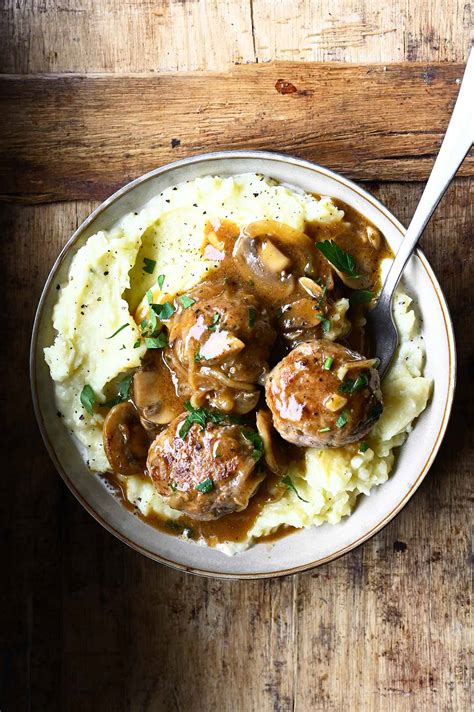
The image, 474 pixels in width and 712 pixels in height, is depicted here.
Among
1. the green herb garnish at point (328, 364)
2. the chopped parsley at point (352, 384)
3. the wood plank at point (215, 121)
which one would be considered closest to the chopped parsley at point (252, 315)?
the green herb garnish at point (328, 364)

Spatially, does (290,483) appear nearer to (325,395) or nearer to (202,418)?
(202,418)

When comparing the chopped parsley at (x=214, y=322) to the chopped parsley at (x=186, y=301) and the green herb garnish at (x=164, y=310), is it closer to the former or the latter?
the chopped parsley at (x=186, y=301)

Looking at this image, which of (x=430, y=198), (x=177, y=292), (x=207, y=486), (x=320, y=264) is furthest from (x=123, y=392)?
(x=430, y=198)

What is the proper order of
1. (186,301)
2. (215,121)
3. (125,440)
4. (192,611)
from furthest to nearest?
(192,611) → (215,121) → (125,440) → (186,301)

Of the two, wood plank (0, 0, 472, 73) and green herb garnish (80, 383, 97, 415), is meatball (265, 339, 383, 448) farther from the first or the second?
wood plank (0, 0, 472, 73)

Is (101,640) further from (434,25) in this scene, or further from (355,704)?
(434,25)

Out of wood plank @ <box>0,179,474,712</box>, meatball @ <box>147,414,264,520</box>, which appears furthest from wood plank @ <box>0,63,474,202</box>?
meatball @ <box>147,414,264,520</box>

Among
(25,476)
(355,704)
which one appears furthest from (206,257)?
(355,704)
